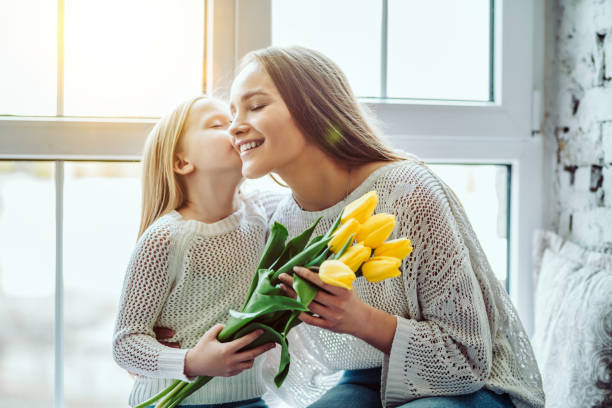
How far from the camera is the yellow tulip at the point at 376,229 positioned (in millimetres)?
736

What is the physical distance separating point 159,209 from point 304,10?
0.73m

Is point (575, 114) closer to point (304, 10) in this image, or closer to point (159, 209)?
point (304, 10)

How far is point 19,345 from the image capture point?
144 centimetres

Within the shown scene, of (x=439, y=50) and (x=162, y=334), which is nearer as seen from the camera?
(x=162, y=334)

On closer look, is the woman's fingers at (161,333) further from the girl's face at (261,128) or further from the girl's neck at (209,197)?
the girl's face at (261,128)

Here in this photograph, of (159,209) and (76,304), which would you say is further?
(76,304)

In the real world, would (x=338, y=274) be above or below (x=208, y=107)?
below

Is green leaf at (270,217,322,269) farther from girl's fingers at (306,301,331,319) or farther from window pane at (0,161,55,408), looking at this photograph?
window pane at (0,161,55,408)

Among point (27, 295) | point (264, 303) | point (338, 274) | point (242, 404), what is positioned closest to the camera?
point (338, 274)

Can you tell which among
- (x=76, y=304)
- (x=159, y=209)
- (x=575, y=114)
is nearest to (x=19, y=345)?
(x=76, y=304)

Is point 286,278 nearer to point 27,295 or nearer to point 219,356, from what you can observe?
point 219,356

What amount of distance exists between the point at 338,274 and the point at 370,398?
571 mm

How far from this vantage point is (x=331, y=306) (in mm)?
841

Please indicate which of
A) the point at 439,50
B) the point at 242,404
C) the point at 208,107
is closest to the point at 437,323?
the point at 242,404
